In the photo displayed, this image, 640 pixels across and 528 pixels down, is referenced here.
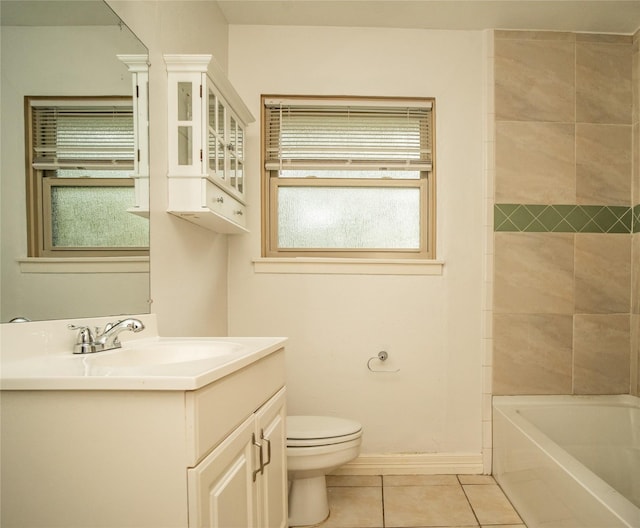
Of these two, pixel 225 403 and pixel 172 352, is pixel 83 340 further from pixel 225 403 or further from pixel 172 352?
pixel 225 403

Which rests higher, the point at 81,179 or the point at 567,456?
the point at 81,179

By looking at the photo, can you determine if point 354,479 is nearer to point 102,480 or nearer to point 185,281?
point 185,281

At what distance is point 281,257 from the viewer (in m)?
2.34

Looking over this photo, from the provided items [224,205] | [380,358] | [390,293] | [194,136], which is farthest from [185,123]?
[380,358]

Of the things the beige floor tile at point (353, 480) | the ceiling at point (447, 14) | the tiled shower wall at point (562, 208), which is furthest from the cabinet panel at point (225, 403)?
the ceiling at point (447, 14)

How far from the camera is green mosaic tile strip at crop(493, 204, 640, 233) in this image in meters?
2.25

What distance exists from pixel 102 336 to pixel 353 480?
161 cm

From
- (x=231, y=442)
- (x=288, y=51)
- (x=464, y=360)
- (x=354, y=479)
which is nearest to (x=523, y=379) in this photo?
(x=464, y=360)

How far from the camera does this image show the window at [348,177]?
234 cm

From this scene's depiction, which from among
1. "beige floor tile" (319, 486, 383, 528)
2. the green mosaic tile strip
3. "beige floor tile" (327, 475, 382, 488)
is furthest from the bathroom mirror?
the green mosaic tile strip

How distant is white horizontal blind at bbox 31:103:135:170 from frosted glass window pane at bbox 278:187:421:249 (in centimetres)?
118

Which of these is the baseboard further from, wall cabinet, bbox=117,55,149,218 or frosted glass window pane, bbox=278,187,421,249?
wall cabinet, bbox=117,55,149,218

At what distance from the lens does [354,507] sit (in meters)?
1.91

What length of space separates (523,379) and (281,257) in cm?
152
